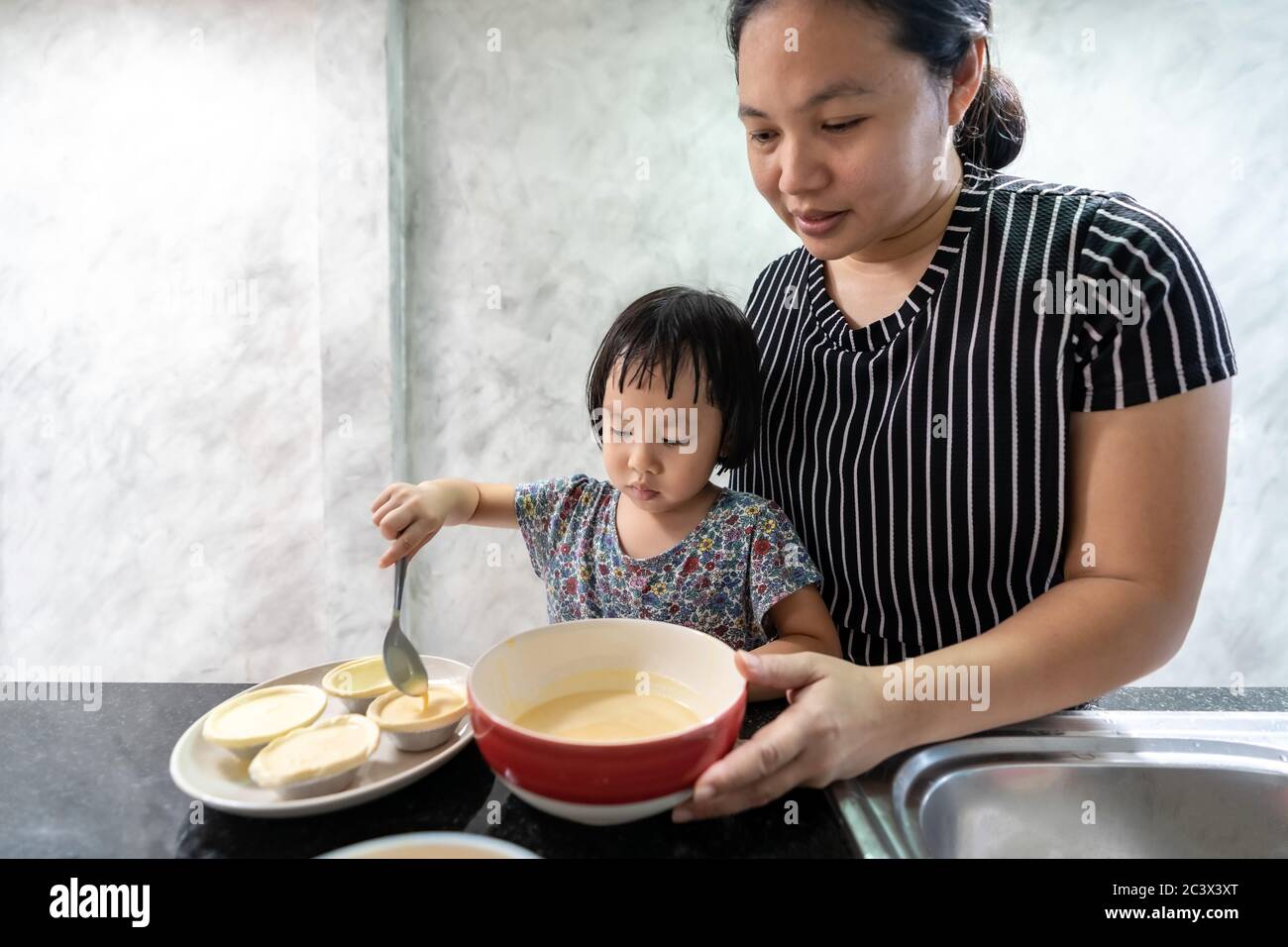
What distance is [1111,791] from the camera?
0.99m

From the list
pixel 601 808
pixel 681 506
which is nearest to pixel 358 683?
pixel 601 808

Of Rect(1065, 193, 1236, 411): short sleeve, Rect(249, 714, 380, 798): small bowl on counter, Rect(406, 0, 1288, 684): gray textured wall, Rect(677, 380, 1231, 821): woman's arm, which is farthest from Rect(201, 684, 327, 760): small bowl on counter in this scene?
Rect(406, 0, 1288, 684): gray textured wall

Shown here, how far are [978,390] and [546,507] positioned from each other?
31.6 inches

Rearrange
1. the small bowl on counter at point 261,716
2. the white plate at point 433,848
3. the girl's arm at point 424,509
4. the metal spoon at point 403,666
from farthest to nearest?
the girl's arm at point 424,509 → the metal spoon at point 403,666 → the small bowl on counter at point 261,716 → the white plate at point 433,848

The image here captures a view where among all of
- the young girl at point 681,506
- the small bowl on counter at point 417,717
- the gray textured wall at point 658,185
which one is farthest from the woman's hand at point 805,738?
the gray textured wall at point 658,185

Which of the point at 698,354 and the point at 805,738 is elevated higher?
the point at 698,354

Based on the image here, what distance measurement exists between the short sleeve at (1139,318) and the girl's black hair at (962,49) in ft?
1.01

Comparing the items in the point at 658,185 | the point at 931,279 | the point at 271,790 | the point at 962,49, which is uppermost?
the point at 658,185

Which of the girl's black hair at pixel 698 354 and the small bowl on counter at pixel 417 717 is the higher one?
the girl's black hair at pixel 698 354

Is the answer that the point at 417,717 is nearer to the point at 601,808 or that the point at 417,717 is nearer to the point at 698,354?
the point at 601,808

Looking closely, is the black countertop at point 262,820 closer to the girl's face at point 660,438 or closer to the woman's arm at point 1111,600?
the woman's arm at point 1111,600

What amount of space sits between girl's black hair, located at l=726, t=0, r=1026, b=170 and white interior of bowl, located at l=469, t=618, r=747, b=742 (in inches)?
33.0

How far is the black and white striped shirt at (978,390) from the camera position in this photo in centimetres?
106

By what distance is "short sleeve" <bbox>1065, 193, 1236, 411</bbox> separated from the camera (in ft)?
3.32
